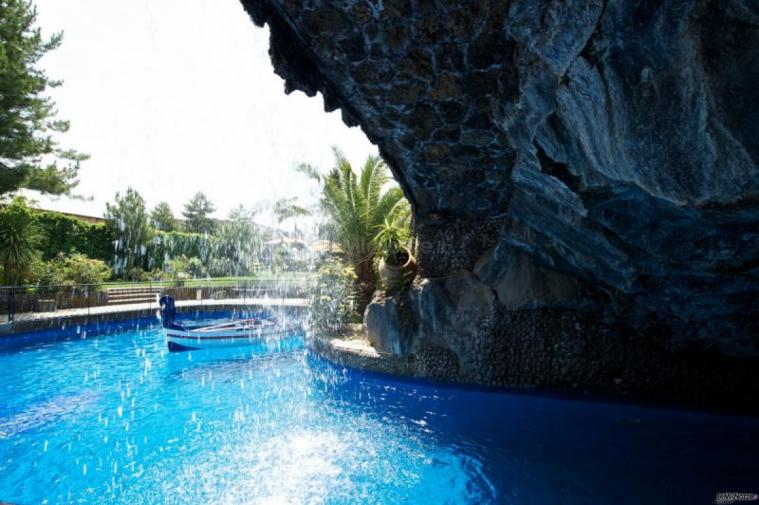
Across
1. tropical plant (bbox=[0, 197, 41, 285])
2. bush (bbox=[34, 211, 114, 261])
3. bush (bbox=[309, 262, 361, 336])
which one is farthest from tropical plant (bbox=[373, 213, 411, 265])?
bush (bbox=[34, 211, 114, 261])

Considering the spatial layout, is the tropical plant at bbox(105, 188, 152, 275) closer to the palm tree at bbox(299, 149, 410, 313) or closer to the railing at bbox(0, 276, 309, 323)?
the railing at bbox(0, 276, 309, 323)

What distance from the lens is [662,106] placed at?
2691 mm

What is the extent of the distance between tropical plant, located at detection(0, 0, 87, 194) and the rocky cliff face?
51.3ft

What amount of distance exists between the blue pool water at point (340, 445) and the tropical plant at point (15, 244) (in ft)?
25.2

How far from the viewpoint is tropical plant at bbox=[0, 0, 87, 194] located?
14648mm

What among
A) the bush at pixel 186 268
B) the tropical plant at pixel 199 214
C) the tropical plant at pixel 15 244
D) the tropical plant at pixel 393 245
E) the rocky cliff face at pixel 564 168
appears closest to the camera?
the rocky cliff face at pixel 564 168

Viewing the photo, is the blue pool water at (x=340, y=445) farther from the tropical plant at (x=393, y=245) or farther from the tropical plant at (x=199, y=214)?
the tropical plant at (x=199, y=214)

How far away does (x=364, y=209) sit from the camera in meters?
13.1

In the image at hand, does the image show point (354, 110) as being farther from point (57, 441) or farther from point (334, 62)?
point (57, 441)

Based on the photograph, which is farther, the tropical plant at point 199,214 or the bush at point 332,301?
the tropical plant at point 199,214

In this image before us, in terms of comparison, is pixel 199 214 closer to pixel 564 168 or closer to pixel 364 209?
pixel 364 209

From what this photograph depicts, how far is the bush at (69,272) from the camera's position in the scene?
1568 cm

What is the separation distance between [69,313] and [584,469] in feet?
54.3

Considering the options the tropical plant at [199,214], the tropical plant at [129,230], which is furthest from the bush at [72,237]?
the tropical plant at [199,214]
